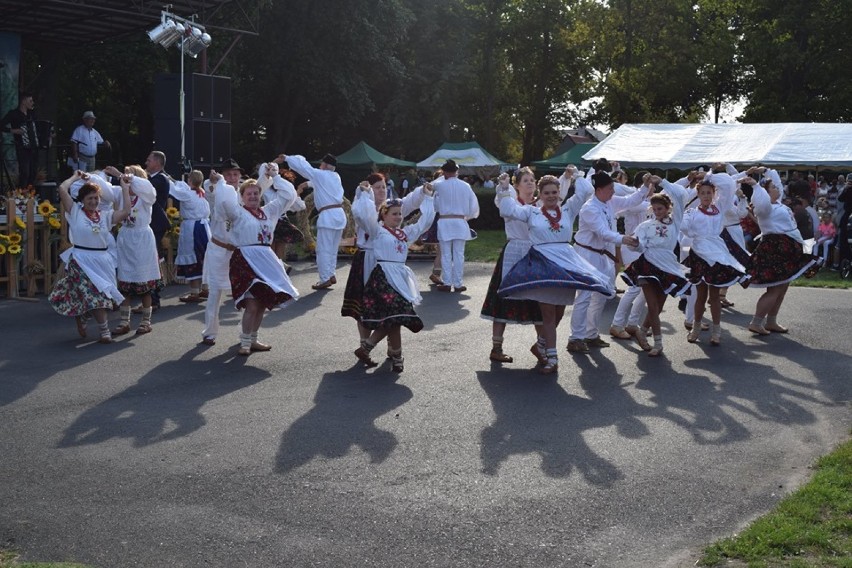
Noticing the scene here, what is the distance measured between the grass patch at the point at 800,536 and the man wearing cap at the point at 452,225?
387 inches

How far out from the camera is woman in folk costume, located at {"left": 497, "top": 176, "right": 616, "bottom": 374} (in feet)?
28.9

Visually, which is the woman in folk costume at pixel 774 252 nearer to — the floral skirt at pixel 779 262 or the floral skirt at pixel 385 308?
the floral skirt at pixel 779 262

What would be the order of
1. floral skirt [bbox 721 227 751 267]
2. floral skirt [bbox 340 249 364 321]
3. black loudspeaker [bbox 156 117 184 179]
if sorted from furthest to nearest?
black loudspeaker [bbox 156 117 184 179]
floral skirt [bbox 721 227 751 267]
floral skirt [bbox 340 249 364 321]

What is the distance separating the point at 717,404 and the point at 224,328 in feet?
18.9

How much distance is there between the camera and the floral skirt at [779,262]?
11.5 m

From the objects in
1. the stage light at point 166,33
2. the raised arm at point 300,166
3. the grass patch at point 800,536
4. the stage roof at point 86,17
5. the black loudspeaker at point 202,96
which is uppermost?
the stage roof at point 86,17

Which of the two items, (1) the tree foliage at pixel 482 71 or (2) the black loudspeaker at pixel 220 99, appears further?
(1) the tree foliage at pixel 482 71

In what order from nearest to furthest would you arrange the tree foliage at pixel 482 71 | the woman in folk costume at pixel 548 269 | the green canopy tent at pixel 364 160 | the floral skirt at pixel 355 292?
the woman in folk costume at pixel 548 269
the floral skirt at pixel 355 292
the tree foliage at pixel 482 71
the green canopy tent at pixel 364 160

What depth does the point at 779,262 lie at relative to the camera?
1149 cm

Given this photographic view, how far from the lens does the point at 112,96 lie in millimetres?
36812

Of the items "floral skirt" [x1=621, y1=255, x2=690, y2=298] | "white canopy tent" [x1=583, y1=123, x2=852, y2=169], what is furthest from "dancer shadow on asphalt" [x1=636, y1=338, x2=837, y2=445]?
"white canopy tent" [x1=583, y1=123, x2=852, y2=169]

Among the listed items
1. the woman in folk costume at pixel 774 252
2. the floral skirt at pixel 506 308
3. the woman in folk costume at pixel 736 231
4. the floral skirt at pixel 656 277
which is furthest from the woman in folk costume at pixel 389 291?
the woman in folk costume at pixel 774 252

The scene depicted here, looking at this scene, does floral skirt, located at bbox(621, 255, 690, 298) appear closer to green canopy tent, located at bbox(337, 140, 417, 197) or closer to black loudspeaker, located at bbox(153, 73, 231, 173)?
black loudspeaker, located at bbox(153, 73, 231, 173)

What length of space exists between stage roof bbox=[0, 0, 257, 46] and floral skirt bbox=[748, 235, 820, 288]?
1342 cm
